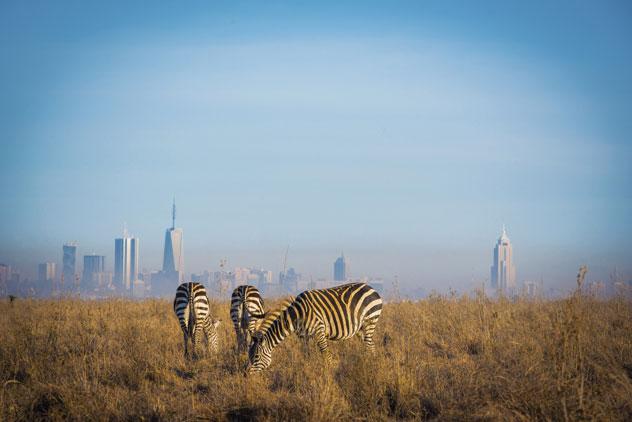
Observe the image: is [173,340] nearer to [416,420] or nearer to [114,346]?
[114,346]

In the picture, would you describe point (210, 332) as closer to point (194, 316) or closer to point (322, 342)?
point (194, 316)

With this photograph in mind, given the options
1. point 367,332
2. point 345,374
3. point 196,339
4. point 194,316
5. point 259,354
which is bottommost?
point 345,374

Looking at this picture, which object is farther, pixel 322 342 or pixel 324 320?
pixel 324 320

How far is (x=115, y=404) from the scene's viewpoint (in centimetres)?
964

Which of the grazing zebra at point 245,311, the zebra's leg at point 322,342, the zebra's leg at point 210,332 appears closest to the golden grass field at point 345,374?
the zebra's leg at point 322,342

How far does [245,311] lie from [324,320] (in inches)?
93.5

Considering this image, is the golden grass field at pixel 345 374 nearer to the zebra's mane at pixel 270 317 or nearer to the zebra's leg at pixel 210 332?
the zebra's leg at pixel 210 332

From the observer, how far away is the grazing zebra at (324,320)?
12227 mm

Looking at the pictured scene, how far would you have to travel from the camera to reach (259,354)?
12.0m

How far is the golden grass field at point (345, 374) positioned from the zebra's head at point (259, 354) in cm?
27

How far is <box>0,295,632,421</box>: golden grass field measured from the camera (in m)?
8.75

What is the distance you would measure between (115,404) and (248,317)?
5124mm

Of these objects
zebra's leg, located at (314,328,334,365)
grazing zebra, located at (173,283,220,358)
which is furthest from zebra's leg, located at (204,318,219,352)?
zebra's leg, located at (314,328,334,365)

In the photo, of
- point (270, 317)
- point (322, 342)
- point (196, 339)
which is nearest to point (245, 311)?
point (196, 339)
